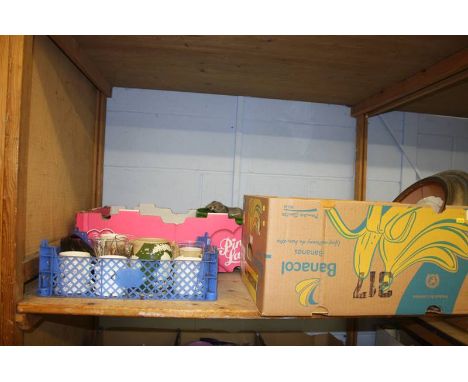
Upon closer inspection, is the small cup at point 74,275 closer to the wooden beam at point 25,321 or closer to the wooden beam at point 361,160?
the wooden beam at point 25,321

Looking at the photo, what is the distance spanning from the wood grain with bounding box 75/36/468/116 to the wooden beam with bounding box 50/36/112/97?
2 centimetres

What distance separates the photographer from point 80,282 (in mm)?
902

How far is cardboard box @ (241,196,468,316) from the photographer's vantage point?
839 mm

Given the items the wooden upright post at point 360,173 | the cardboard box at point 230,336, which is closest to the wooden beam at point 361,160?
the wooden upright post at point 360,173

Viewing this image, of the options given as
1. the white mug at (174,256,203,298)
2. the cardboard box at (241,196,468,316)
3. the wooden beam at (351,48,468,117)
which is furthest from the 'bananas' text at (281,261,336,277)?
the wooden beam at (351,48,468,117)

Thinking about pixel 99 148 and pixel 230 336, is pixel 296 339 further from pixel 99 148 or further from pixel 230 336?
pixel 99 148

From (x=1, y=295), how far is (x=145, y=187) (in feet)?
2.83

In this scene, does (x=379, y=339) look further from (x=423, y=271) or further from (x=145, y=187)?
(x=145, y=187)

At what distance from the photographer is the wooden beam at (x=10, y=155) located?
79cm

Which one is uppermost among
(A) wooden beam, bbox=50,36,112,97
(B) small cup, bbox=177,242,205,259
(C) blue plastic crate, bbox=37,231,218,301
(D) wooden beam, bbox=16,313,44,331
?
(A) wooden beam, bbox=50,36,112,97

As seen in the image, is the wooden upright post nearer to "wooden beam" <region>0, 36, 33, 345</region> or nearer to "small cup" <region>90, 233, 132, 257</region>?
"small cup" <region>90, 233, 132, 257</region>

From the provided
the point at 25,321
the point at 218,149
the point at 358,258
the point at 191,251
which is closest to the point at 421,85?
the point at 358,258

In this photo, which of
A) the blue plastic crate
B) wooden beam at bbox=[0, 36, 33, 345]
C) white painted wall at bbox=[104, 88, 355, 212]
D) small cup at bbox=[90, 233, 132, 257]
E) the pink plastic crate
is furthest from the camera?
white painted wall at bbox=[104, 88, 355, 212]

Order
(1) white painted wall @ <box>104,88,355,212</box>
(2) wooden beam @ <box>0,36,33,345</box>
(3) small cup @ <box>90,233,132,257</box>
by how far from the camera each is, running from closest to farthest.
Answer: (2) wooden beam @ <box>0,36,33,345</box>, (3) small cup @ <box>90,233,132,257</box>, (1) white painted wall @ <box>104,88,355,212</box>
